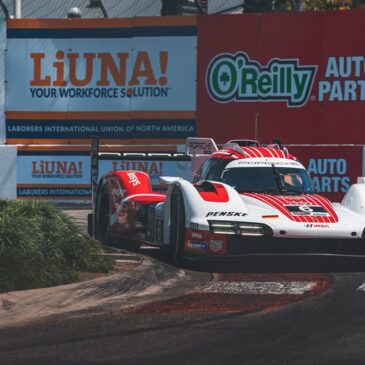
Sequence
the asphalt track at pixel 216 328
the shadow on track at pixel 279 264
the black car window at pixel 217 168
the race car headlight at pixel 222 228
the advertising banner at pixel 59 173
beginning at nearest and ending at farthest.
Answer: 1. the asphalt track at pixel 216 328
2. the race car headlight at pixel 222 228
3. the shadow on track at pixel 279 264
4. the black car window at pixel 217 168
5. the advertising banner at pixel 59 173

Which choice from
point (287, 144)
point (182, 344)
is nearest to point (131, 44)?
point (287, 144)

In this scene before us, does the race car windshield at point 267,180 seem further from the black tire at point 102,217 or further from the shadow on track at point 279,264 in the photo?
the black tire at point 102,217

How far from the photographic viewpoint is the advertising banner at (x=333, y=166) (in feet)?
71.4

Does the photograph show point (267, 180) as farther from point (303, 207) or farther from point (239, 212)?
point (239, 212)

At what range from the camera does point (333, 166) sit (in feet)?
72.0

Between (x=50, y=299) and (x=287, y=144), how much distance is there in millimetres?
12550

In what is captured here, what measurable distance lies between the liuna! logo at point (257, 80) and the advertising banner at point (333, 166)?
3.55 ft

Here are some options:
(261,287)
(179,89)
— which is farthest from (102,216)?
(179,89)

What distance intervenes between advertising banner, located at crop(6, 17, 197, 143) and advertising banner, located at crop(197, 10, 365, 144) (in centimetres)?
46

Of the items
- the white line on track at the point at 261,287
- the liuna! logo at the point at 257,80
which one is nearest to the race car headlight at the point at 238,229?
the white line on track at the point at 261,287

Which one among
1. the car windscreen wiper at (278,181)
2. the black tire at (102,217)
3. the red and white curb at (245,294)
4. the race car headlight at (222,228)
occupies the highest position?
the car windscreen wiper at (278,181)

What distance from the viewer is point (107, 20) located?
77.2ft

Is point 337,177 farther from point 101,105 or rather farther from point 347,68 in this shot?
point 101,105

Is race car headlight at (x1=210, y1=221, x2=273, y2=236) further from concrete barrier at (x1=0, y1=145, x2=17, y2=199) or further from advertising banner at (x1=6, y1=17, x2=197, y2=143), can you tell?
concrete barrier at (x1=0, y1=145, x2=17, y2=199)
